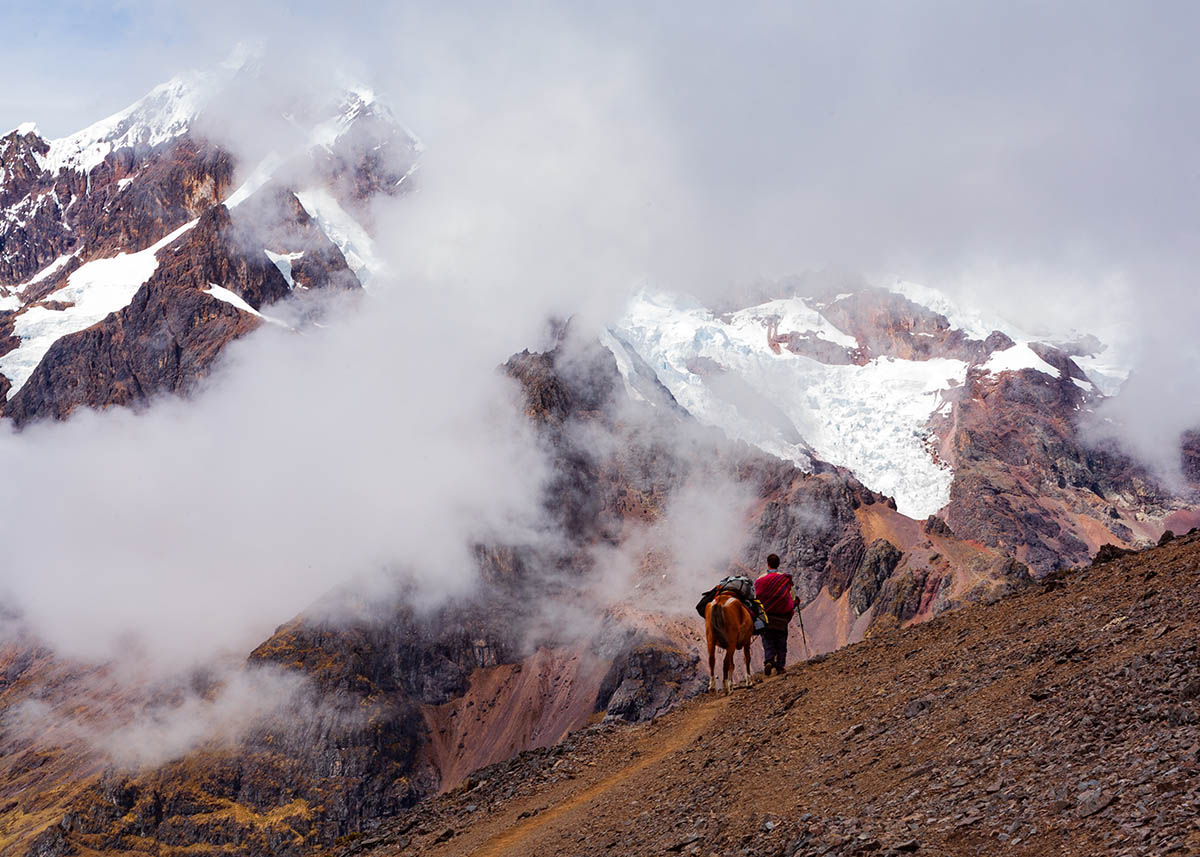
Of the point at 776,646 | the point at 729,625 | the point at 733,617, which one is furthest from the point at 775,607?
the point at 729,625

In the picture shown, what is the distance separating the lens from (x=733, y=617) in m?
31.5

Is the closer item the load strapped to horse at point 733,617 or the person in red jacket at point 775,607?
the load strapped to horse at point 733,617

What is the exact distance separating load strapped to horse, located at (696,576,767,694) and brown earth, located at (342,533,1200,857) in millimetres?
1380

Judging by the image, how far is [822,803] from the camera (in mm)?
17219

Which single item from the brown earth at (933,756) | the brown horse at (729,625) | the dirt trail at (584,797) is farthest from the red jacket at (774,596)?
the dirt trail at (584,797)

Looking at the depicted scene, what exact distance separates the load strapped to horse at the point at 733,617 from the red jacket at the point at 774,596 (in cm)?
37

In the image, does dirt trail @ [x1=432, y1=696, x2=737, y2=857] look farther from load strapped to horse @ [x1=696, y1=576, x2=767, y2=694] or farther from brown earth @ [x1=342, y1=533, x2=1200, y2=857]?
load strapped to horse @ [x1=696, y1=576, x2=767, y2=694]

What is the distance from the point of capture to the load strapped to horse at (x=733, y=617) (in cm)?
3144

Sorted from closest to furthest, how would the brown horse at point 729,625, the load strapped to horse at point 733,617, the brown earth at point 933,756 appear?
the brown earth at point 933,756 < the brown horse at point 729,625 < the load strapped to horse at point 733,617

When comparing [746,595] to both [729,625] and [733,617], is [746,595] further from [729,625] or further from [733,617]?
[729,625]

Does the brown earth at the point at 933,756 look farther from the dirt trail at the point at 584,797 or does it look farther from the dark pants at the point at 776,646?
the dark pants at the point at 776,646

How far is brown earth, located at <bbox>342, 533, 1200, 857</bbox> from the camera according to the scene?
44.1 feet

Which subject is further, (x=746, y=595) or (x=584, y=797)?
(x=746, y=595)

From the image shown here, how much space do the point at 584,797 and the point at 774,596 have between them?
9138mm
